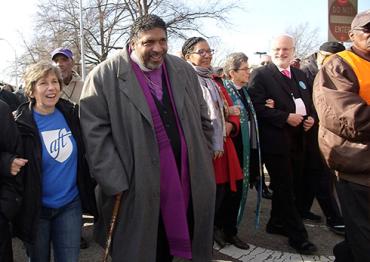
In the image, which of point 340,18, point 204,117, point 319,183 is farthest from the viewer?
point 340,18

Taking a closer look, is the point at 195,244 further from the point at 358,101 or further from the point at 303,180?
the point at 303,180

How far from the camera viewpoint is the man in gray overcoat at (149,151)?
2.44 m

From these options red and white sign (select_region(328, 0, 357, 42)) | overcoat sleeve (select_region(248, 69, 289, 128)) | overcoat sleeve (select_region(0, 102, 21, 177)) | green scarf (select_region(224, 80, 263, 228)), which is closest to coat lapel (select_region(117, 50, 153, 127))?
overcoat sleeve (select_region(0, 102, 21, 177))

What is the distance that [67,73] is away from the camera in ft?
14.1

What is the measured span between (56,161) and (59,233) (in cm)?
48

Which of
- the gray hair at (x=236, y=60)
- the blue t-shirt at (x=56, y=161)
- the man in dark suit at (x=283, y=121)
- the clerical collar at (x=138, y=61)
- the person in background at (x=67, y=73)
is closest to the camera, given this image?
the blue t-shirt at (x=56, y=161)

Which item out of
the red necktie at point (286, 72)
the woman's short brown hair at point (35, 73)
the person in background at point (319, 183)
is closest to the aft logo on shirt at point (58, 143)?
the woman's short brown hair at point (35, 73)

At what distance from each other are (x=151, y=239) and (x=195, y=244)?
367mm

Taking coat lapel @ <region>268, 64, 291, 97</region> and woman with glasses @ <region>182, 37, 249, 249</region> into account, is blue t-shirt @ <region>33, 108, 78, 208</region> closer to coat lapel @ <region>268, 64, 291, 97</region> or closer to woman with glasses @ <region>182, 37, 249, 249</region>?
woman with glasses @ <region>182, 37, 249, 249</region>

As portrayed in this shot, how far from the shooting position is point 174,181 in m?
2.59

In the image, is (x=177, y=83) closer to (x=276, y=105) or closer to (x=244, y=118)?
(x=244, y=118)

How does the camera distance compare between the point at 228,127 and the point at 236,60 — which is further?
the point at 236,60

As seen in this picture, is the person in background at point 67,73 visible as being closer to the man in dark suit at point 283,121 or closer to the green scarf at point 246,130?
the green scarf at point 246,130

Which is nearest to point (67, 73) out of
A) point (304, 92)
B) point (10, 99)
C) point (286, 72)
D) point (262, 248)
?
point (10, 99)
